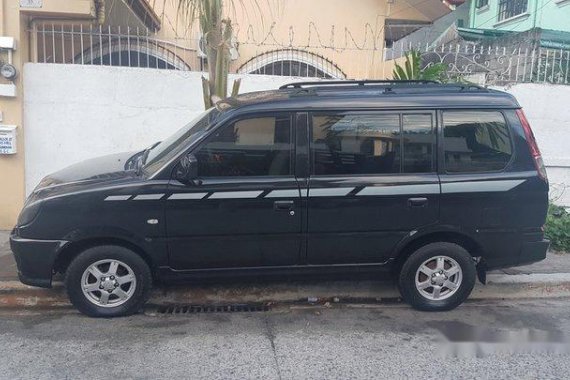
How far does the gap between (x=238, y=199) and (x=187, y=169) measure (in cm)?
47

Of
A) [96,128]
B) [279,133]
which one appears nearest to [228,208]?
[279,133]

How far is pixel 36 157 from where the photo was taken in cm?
680

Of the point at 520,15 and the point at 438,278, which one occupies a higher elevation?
the point at 520,15

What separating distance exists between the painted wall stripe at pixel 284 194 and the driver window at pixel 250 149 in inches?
6.1

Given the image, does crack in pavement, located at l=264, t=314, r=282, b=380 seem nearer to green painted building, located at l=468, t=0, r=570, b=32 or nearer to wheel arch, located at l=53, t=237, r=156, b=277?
wheel arch, located at l=53, t=237, r=156, b=277

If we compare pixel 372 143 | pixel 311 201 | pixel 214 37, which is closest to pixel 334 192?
pixel 311 201

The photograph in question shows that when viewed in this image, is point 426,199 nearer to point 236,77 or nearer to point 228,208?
point 228,208

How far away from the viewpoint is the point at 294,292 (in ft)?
16.7

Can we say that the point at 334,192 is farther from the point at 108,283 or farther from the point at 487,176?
the point at 108,283

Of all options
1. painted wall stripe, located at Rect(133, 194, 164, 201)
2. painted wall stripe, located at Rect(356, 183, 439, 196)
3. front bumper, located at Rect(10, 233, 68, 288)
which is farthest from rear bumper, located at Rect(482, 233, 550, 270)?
front bumper, located at Rect(10, 233, 68, 288)

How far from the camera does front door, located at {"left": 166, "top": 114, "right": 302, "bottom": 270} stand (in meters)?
4.28

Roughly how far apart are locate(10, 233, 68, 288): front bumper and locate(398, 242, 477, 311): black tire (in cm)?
289

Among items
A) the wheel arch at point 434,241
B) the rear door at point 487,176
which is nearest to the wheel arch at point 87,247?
the wheel arch at point 434,241

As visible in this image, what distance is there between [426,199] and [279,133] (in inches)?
53.5
